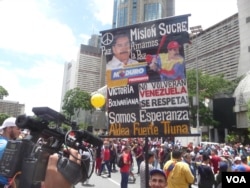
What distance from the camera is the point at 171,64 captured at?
4992 mm

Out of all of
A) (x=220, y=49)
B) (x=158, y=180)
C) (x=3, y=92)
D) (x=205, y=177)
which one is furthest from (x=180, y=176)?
(x=220, y=49)

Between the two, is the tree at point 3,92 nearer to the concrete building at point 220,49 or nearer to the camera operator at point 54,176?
the concrete building at point 220,49

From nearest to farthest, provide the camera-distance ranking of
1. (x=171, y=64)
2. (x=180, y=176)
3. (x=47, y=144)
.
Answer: (x=47, y=144)
(x=171, y=64)
(x=180, y=176)

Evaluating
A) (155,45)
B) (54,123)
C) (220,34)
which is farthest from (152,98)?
(220,34)

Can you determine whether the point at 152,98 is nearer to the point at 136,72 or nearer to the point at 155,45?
the point at 136,72

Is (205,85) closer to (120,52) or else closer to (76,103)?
(76,103)

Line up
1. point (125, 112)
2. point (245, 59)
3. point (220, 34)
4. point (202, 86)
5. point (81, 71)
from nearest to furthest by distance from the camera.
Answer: point (125, 112)
point (202, 86)
point (245, 59)
point (220, 34)
point (81, 71)

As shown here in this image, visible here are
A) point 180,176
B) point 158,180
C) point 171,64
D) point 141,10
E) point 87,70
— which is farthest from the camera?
point 87,70

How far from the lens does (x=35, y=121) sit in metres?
2.18

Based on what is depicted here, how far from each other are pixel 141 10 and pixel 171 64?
127 m

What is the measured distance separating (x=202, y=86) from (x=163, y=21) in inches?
1758

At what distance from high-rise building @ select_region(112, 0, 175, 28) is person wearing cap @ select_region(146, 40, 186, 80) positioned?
120 metres

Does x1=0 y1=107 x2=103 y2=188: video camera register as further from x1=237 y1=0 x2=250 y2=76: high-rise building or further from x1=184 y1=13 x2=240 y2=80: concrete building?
x1=184 y1=13 x2=240 y2=80: concrete building

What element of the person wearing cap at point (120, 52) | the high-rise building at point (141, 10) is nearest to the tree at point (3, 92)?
the person wearing cap at point (120, 52)
